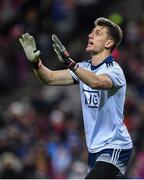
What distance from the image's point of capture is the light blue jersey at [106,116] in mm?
8312

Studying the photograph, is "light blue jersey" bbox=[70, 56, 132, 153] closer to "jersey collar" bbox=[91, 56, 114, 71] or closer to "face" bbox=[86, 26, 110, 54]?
"jersey collar" bbox=[91, 56, 114, 71]

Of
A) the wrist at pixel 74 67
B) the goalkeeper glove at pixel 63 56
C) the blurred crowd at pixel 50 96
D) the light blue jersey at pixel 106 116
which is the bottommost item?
the blurred crowd at pixel 50 96

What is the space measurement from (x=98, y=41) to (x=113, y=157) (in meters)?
1.12

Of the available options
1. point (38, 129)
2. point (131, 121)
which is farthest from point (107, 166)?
point (38, 129)

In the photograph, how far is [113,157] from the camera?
828 cm

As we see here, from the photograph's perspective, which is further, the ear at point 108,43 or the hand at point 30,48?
the ear at point 108,43

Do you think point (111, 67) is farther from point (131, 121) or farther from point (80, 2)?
point (80, 2)

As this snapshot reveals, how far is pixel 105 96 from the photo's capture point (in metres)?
8.36

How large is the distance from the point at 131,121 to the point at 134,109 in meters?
0.27

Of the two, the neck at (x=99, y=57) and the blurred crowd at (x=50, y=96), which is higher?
the neck at (x=99, y=57)

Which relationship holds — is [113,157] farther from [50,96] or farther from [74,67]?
[50,96]

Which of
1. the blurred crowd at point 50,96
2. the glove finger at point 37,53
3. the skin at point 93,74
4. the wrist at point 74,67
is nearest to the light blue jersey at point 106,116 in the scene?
the skin at point 93,74

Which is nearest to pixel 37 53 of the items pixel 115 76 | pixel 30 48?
pixel 30 48

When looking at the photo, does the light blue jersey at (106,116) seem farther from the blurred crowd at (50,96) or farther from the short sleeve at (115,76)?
the blurred crowd at (50,96)
